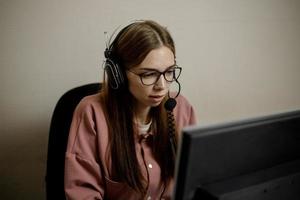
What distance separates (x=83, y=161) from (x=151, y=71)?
360 millimetres

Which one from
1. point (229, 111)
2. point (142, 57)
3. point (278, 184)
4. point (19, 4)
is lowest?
point (229, 111)

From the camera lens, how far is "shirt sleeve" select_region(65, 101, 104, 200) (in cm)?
103

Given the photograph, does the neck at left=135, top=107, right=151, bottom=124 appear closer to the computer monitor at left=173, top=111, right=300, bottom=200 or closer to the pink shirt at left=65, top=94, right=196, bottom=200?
the pink shirt at left=65, top=94, right=196, bottom=200

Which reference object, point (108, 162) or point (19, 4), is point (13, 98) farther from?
point (108, 162)

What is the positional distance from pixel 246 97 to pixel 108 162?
102 cm

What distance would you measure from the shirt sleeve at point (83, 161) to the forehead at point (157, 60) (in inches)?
10.1

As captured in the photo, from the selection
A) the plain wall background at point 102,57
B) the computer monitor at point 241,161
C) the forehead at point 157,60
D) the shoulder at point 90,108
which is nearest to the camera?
the computer monitor at point 241,161

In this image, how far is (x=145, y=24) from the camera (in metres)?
1.04

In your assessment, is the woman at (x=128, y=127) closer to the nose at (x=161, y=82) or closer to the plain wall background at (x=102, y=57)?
the nose at (x=161, y=82)

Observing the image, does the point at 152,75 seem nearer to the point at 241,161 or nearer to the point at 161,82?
the point at 161,82

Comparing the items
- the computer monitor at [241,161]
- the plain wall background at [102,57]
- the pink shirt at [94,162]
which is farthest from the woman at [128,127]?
the computer monitor at [241,161]

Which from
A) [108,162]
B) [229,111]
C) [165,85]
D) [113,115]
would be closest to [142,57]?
[165,85]

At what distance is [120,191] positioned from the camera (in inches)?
43.0

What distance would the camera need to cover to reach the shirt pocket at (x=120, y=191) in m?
1.07
